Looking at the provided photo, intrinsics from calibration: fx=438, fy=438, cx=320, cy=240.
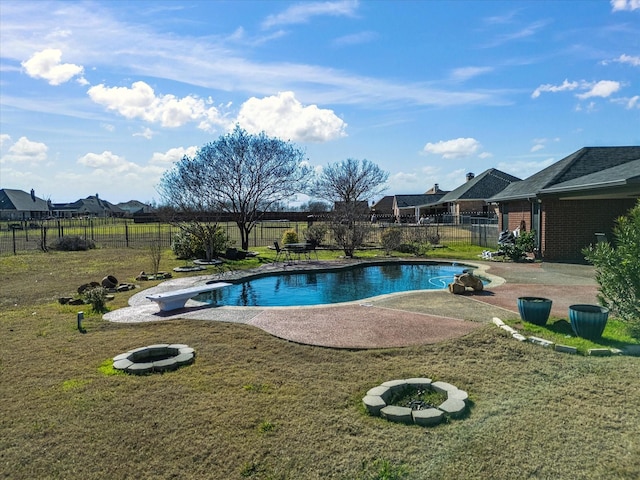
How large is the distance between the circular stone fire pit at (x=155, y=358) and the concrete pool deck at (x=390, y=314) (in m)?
1.59

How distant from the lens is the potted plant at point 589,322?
643cm

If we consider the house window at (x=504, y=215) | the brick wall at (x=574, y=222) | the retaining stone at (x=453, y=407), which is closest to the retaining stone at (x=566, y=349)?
the retaining stone at (x=453, y=407)

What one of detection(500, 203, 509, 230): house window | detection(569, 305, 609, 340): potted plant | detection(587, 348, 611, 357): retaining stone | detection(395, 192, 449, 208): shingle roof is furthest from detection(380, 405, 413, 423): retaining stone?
detection(395, 192, 449, 208): shingle roof

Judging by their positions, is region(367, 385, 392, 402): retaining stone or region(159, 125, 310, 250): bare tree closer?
region(367, 385, 392, 402): retaining stone

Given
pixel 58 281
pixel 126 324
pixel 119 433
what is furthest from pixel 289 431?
pixel 58 281

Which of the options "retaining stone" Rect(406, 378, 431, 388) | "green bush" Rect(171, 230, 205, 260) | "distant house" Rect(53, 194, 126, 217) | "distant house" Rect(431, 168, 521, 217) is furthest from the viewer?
"distant house" Rect(53, 194, 126, 217)

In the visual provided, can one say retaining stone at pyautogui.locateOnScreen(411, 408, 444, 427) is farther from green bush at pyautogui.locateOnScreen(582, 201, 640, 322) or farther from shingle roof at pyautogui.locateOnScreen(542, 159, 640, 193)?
shingle roof at pyautogui.locateOnScreen(542, 159, 640, 193)

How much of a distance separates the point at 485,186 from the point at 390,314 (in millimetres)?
37456

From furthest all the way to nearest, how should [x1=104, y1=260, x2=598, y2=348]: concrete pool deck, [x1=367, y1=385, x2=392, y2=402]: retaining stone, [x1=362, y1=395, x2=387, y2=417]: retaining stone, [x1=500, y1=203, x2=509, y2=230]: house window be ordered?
[x1=500, y1=203, x2=509, y2=230]: house window, [x1=104, y1=260, x2=598, y2=348]: concrete pool deck, [x1=367, y1=385, x2=392, y2=402]: retaining stone, [x1=362, y1=395, x2=387, y2=417]: retaining stone

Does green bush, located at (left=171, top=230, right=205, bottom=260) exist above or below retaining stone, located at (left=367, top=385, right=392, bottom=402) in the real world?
above

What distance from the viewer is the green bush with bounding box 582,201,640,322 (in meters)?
6.51

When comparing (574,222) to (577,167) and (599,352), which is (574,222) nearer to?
(577,167)

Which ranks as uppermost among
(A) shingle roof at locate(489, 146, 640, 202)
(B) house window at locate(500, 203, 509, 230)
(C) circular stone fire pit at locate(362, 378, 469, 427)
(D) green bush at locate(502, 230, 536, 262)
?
(A) shingle roof at locate(489, 146, 640, 202)

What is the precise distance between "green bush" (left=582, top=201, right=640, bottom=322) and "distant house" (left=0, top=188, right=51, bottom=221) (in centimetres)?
6585
